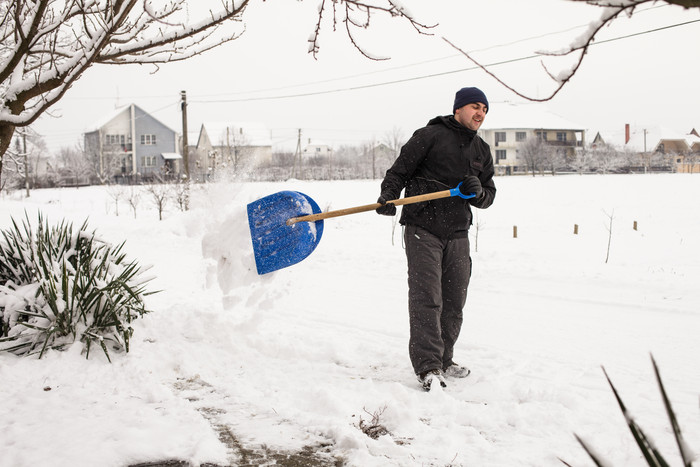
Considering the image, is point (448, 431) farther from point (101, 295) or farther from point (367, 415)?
point (101, 295)

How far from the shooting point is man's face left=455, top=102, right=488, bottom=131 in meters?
4.03

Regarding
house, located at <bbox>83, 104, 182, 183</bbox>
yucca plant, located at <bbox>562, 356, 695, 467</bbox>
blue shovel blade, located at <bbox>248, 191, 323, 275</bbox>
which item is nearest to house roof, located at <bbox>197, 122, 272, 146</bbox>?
house, located at <bbox>83, 104, 182, 183</bbox>

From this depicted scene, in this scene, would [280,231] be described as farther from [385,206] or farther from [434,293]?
[434,293]

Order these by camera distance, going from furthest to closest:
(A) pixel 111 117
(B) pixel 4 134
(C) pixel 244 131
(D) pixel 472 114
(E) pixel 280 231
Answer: (C) pixel 244 131, (A) pixel 111 117, (E) pixel 280 231, (D) pixel 472 114, (B) pixel 4 134

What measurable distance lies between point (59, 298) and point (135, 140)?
57126 mm

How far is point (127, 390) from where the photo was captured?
361 centimetres

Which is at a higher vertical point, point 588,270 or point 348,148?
point 348,148

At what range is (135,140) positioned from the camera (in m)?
57.0

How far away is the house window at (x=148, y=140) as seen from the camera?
189ft

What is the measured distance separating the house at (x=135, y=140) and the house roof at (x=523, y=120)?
111 feet

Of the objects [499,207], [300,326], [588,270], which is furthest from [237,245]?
[499,207]

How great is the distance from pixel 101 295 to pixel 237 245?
3.80 ft

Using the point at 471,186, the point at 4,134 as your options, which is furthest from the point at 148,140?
the point at 471,186

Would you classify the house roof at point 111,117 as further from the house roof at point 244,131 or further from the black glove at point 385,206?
the black glove at point 385,206
